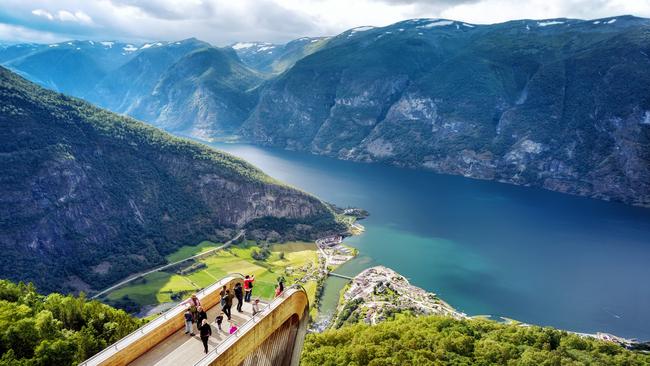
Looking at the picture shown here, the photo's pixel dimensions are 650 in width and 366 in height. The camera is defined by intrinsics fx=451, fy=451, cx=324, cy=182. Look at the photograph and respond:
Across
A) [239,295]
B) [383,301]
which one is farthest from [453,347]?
[239,295]

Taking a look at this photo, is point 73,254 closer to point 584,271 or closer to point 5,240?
point 5,240

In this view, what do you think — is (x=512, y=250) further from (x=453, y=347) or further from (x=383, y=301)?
(x=453, y=347)

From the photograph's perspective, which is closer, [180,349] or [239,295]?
[180,349]

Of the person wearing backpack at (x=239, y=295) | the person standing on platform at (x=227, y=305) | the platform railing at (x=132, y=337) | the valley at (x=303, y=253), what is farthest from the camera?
the valley at (x=303, y=253)

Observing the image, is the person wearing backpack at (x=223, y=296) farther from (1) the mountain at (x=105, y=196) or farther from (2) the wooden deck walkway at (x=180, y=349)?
(1) the mountain at (x=105, y=196)

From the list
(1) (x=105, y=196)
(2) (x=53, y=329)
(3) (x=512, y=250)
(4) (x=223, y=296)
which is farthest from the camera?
(3) (x=512, y=250)

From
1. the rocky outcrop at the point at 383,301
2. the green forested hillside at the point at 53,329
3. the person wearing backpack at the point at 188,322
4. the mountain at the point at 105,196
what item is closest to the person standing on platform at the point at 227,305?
the person wearing backpack at the point at 188,322
